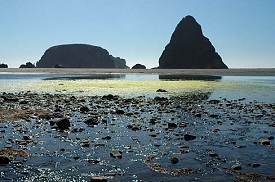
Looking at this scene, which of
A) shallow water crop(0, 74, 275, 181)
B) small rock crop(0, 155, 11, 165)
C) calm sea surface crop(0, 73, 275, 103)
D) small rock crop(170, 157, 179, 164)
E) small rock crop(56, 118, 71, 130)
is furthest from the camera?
calm sea surface crop(0, 73, 275, 103)

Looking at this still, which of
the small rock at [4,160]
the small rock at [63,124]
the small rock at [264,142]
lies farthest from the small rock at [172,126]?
the small rock at [4,160]

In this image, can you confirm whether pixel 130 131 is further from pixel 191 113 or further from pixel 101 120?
pixel 191 113

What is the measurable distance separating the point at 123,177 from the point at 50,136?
7769mm

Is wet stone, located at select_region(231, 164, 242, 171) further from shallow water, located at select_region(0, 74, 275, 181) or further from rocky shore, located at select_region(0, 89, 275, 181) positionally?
shallow water, located at select_region(0, 74, 275, 181)

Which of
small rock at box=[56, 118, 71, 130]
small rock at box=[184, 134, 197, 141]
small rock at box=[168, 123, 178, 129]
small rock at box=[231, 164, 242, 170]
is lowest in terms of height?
small rock at box=[231, 164, 242, 170]

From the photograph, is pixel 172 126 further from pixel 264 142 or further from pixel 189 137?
pixel 264 142

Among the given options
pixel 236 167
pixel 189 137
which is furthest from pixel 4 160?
pixel 189 137

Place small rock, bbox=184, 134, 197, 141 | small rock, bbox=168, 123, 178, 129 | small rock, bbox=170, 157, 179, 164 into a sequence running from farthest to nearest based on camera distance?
small rock, bbox=168, 123, 178, 129 → small rock, bbox=184, 134, 197, 141 → small rock, bbox=170, 157, 179, 164

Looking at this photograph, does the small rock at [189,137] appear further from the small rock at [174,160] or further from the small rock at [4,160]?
the small rock at [4,160]

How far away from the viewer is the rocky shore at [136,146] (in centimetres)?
1224

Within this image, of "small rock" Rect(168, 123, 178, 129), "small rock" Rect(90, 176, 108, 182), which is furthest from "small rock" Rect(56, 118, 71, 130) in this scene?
"small rock" Rect(90, 176, 108, 182)

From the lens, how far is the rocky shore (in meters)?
12.2

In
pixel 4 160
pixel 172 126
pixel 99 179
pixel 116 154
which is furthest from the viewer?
pixel 172 126

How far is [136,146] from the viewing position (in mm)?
16156
